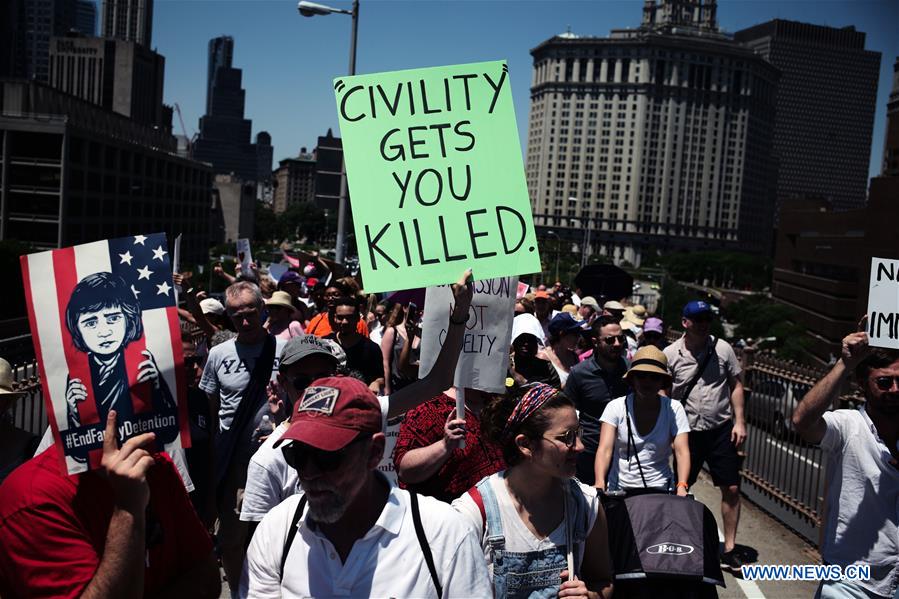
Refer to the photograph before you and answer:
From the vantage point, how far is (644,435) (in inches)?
212

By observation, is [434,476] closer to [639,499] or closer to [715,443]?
[639,499]

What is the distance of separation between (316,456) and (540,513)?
105 cm

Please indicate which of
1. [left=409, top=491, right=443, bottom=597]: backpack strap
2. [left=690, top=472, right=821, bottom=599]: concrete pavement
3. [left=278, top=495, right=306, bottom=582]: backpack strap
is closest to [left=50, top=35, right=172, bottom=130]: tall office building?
[left=690, top=472, right=821, bottom=599]: concrete pavement

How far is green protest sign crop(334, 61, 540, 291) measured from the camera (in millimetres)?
3762

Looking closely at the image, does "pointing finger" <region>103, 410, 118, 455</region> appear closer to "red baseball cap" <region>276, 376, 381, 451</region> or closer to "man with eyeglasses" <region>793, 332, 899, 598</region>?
"red baseball cap" <region>276, 376, 381, 451</region>

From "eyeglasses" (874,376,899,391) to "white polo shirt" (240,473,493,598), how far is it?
2.42 m

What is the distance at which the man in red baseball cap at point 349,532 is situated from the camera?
2.56 metres

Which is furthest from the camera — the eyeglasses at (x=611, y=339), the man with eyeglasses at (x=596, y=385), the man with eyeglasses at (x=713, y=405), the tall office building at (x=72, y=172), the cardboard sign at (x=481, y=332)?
the tall office building at (x=72, y=172)

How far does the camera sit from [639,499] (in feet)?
13.1

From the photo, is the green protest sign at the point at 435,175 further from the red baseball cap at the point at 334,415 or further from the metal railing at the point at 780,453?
the metal railing at the point at 780,453

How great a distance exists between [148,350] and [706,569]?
255cm

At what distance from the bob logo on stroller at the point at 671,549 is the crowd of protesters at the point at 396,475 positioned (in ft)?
0.85

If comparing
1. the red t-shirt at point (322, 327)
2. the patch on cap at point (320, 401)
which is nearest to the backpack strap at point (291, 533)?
the patch on cap at point (320, 401)

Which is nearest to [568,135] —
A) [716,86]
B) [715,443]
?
[716,86]
